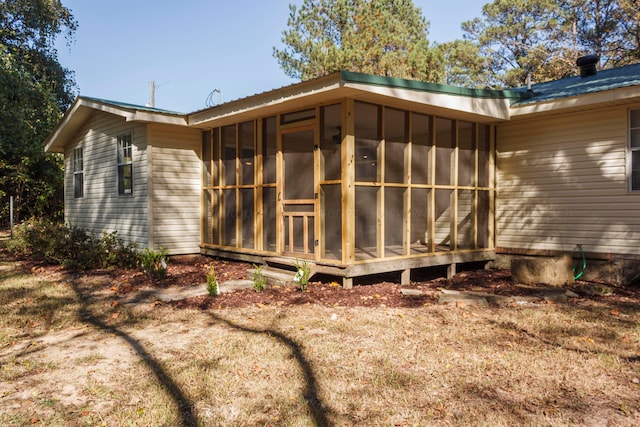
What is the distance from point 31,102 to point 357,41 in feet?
44.6

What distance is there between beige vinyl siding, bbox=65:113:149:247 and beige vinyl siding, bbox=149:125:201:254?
0.26 metres

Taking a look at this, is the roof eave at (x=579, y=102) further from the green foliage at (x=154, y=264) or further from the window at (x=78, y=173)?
the window at (x=78, y=173)

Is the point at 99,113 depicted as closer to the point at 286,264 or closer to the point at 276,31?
the point at 286,264

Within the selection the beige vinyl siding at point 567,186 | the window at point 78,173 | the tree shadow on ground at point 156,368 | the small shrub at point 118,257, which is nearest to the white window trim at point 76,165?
the window at point 78,173

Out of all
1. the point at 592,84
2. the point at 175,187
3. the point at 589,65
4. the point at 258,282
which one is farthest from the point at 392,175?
the point at 589,65

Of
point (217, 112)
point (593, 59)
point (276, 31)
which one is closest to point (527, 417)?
point (217, 112)

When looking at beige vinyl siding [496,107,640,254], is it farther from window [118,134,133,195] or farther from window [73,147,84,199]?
window [73,147,84,199]

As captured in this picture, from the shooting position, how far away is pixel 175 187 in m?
9.40

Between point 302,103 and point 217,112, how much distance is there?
2.26m

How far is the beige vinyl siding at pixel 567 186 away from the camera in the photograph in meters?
7.10

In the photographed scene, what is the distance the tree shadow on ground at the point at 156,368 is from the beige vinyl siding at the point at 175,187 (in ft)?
11.5

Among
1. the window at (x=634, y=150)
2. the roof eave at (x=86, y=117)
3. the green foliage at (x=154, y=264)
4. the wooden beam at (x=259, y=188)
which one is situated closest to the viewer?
the window at (x=634, y=150)

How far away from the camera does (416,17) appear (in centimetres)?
2256

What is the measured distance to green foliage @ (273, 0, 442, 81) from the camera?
19.8 metres
